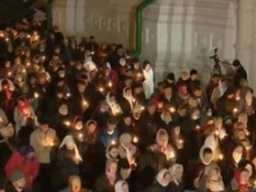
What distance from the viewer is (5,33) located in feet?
88.5

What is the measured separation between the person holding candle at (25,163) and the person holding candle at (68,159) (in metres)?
0.39

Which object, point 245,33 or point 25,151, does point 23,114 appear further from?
point 245,33

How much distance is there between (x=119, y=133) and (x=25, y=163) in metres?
2.08

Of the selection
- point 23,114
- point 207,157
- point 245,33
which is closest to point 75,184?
point 207,157

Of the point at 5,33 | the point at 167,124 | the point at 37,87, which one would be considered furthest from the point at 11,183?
the point at 5,33

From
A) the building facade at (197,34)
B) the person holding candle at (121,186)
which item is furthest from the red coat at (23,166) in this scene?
the building facade at (197,34)

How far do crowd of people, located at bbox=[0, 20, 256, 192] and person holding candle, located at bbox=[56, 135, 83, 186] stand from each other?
14 mm

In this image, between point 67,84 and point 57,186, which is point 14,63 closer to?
point 67,84

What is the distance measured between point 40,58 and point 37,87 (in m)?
3.33

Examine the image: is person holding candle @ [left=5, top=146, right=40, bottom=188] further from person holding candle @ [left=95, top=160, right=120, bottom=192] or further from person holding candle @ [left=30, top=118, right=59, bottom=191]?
person holding candle @ [left=95, top=160, right=120, bottom=192]

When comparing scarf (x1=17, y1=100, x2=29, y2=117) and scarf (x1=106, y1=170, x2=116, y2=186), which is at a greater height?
scarf (x1=17, y1=100, x2=29, y2=117)

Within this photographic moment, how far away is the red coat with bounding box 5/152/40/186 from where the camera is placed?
1323 cm

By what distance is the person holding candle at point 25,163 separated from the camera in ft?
43.4

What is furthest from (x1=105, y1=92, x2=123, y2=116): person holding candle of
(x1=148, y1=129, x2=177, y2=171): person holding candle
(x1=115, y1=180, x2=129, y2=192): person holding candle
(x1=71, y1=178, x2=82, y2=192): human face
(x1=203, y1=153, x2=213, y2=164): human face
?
(x1=71, y1=178, x2=82, y2=192): human face
